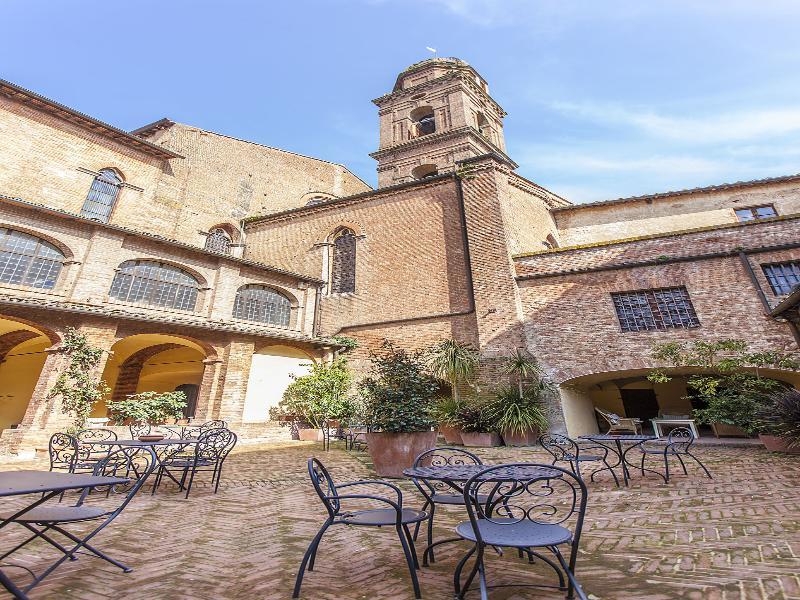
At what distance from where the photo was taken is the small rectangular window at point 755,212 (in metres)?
15.8

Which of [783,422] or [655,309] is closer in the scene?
[783,422]

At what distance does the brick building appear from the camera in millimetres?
10242

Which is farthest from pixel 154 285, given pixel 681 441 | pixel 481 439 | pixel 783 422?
pixel 783 422

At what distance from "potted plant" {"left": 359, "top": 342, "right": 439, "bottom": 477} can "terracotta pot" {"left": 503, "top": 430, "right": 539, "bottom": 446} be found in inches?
165

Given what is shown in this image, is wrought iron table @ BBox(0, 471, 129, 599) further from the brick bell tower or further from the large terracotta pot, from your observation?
the brick bell tower

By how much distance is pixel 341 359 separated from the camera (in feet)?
45.5

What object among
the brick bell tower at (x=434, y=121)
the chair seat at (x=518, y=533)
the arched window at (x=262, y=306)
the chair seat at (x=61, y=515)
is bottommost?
the chair seat at (x=518, y=533)

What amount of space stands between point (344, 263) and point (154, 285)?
7055 millimetres

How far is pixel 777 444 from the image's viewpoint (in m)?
7.11

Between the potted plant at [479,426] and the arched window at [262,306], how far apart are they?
866cm

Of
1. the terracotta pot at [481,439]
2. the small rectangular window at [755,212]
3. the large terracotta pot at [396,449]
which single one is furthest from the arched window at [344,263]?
the small rectangular window at [755,212]

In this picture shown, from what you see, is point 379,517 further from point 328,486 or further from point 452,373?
point 452,373

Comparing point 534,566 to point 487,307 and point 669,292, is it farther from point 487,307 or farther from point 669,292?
point 669,292

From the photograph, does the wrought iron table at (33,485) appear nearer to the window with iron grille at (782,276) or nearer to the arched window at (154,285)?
the arched window at (154,285)
